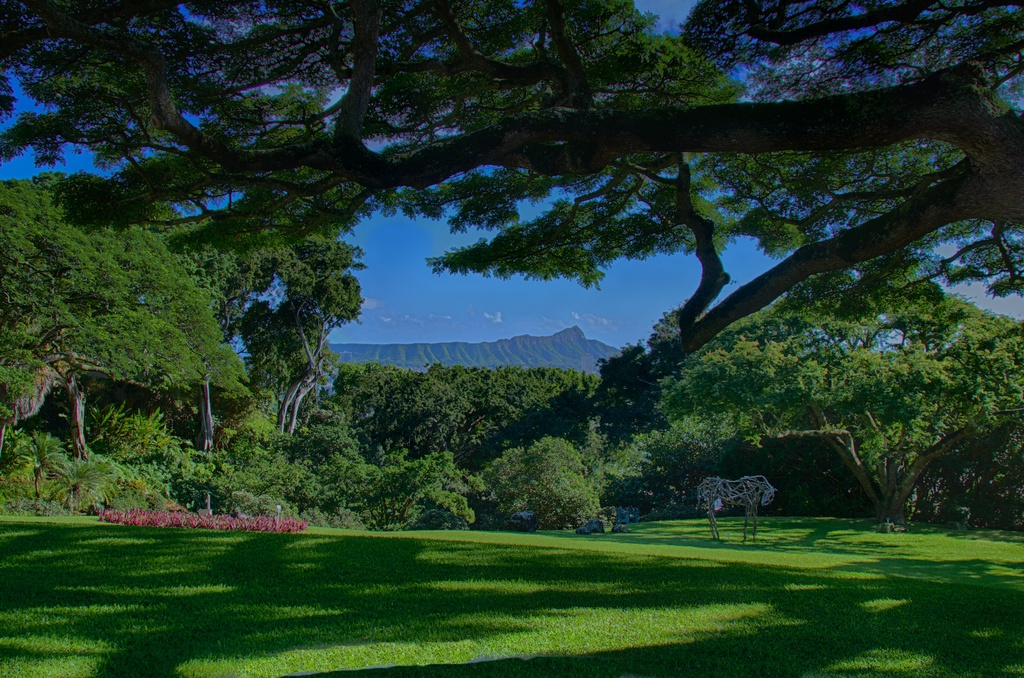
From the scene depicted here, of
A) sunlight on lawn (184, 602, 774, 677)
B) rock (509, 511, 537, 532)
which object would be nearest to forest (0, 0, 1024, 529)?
sunlight on lawn (184, 602, 774, 677)

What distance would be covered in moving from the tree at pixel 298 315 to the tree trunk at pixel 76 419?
10.1 metres

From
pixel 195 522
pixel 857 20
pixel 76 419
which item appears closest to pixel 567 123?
pixel 857 20

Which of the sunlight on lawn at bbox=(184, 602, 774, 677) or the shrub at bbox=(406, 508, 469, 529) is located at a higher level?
the sunlight on lawn at bbox=(184, 602, 774, 677)

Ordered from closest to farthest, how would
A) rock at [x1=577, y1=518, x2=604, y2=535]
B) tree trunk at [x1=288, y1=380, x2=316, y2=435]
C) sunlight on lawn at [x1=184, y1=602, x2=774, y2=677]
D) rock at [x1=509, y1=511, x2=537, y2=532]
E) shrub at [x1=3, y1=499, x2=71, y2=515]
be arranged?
sunlight on lawn at [x1=184, y1=602, x2=774, y2=677] < shrub at [x1=3, y1=499, x2=71, y2=515] < rock at [x1=577, y1=518, x2=604, y2=535] < rock at [x1=509, y1=511, x2=537, y2=532] < tree trunk at [x1=288, y1=380, x2=316, y2=435]

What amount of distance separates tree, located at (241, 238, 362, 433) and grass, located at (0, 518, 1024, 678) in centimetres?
2075

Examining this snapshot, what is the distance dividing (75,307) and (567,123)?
1587cm

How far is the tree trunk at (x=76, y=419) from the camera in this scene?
16797 millimetres

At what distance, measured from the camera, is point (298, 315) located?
93.1 ft

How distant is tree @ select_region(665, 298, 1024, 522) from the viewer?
11.9m

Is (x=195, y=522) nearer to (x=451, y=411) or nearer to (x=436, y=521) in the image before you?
(x=436, y=521)

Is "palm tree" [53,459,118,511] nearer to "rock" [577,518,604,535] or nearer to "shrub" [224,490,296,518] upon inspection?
"shrub" [224,490,296,518]

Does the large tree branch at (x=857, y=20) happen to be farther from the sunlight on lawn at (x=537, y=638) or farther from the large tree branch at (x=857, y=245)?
the sunlight on lawn at (x=537, y=638)

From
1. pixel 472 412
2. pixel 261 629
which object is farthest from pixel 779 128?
pixel 472 412

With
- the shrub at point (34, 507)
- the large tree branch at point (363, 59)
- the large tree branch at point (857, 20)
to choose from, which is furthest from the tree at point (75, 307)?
the large tree branch at point (857, 20)
